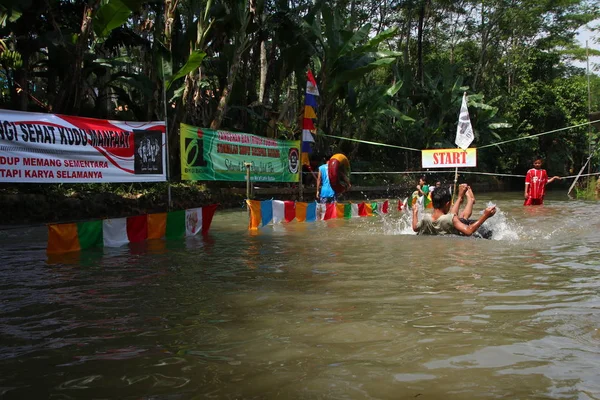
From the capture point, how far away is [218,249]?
7.68 metres

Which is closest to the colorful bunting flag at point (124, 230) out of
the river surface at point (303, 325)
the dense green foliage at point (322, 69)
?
the river surface at point (303, 325)

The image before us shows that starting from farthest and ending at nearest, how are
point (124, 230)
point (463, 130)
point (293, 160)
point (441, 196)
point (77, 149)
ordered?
point (293, 160) → point (463, 130) → point (77, 149) → point (441, 196) → point (124, 230)

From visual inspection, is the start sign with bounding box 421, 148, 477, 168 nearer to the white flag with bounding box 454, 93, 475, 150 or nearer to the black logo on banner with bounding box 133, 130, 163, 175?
the white flag with bounding box 454, 93, 475, 150

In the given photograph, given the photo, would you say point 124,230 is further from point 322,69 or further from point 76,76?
point 322,69

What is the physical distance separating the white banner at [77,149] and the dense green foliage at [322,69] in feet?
6.66

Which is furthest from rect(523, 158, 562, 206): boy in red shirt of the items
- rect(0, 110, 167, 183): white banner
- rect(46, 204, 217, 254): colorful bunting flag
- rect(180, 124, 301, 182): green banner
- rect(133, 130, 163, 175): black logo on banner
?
rect(0, 110, 167, 183): white banner

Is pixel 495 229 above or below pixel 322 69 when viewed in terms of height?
below

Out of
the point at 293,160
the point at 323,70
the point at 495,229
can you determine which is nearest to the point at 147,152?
the point at 293,160

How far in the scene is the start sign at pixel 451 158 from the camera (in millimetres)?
14586

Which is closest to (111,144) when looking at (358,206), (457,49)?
(358,206)

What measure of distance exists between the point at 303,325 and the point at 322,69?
1714 centimetres

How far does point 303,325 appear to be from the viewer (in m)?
3.73

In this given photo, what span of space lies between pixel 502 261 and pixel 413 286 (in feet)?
6.08

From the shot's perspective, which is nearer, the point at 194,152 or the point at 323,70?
the point at 194,152
